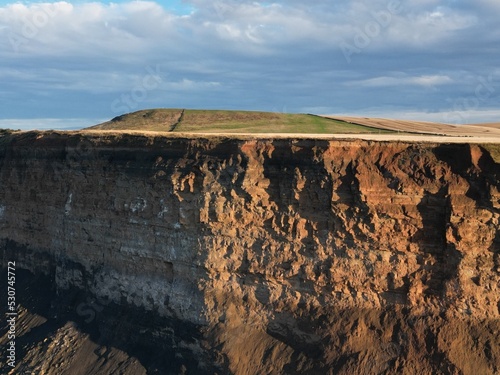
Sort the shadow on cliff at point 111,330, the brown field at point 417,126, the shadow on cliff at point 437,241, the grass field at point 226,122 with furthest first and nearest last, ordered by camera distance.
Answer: the grass field at point 226,122, the brown field at point 417,126, the shadow on cliff at point 111,330, the shadow on cliff at point 437,241

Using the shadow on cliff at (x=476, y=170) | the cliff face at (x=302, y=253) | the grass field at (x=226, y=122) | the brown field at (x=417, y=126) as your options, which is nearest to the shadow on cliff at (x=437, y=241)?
the cliff face at (x=302, y=253)

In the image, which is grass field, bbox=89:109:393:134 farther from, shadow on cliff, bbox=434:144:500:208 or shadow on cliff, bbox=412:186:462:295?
shadow on cliff, bbox=412:186:462:295

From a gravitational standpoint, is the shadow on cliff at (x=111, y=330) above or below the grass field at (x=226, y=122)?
below

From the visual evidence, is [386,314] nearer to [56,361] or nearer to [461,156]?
[461,156]

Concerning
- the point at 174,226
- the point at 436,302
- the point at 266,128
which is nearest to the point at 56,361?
the point at 174,226

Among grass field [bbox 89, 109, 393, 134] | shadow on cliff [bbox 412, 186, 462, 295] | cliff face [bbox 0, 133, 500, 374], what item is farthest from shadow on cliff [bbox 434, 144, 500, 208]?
grass field [bbox 89, 109, 393, 134]

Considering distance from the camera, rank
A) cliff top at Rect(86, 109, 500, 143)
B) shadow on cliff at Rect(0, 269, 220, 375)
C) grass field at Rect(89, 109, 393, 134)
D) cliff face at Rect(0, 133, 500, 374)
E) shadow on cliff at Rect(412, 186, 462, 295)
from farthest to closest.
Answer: grass field at Rect(89, 109, 393, 134), cliff top at Rect(86, 109, 500, 143), shadow on cliff at Rect(0, 269, 220, 375), shadow on cliff at Rect(412, 186, 462, 295), cliff face at Rect(0, 133, 500, 374)

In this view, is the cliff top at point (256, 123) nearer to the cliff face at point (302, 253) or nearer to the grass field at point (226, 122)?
the grass field at point (226, 122)
